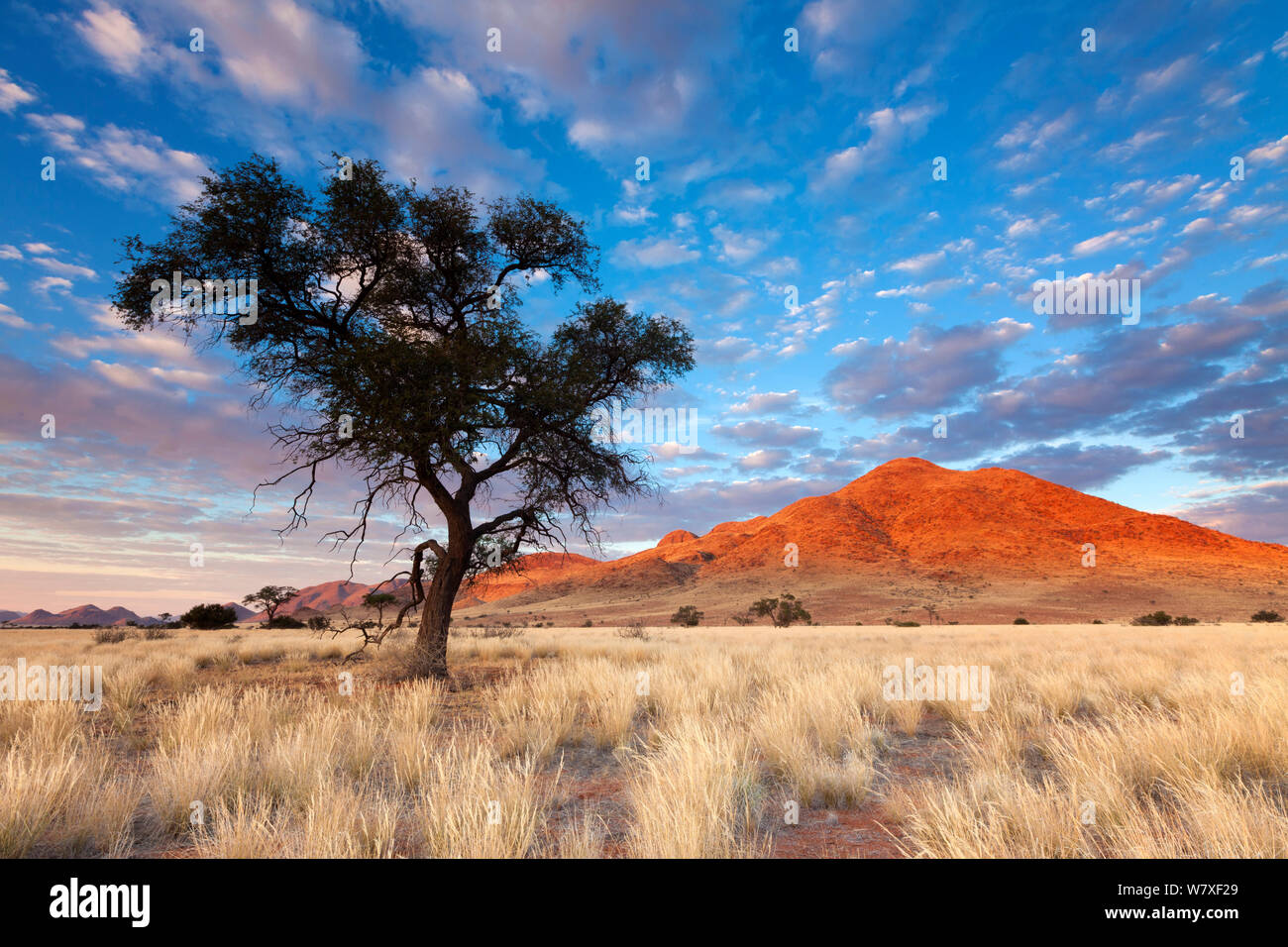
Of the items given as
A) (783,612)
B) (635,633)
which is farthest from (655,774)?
(783,612)

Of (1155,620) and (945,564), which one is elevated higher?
(945,564)

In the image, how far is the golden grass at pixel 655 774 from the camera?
3676 mm

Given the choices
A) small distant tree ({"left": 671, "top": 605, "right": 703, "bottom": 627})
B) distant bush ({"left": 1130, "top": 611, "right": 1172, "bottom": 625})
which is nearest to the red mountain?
small distant tree ({"left": 671, "top": 605, "right": 703, "bottom": 627})

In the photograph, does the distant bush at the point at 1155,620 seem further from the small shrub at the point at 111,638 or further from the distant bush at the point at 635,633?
the small shrub at the point at 111,638

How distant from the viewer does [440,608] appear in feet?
40.5

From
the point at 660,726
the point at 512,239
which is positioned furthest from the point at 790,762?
the point at 512,239

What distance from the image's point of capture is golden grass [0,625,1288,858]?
3676mm

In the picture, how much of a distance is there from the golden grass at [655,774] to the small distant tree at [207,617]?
48840mm

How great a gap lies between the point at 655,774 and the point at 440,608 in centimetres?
910

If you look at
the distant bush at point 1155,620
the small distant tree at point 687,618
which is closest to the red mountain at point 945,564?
the small distant tree at point 687,618

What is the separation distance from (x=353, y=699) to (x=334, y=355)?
20.6 feet


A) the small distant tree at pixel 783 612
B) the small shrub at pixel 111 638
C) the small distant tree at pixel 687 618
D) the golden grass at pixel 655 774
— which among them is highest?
the golden grass at pixel 655 774

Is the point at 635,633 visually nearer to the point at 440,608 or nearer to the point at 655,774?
the point at 440,608

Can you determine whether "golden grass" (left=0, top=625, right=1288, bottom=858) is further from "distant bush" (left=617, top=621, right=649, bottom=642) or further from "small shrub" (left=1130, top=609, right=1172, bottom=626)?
"small shrub" (left=1130, top=609, right=1172, bottom=626)
